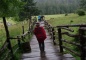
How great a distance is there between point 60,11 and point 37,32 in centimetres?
16097

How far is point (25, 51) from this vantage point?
584 inches

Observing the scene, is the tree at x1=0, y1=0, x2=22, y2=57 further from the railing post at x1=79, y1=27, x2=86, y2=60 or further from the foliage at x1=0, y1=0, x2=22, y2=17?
the railing post at x1=79, y1=27, x2=86, y2=60

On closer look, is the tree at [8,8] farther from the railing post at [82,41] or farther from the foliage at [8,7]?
the railing post at [82,41]

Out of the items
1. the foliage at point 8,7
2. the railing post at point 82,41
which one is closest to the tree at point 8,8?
the foliage at point 8,7

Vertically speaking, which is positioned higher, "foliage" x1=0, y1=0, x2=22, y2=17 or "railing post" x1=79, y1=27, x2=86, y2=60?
"foliage" x1=0, y1=0, x2=22, y2=17

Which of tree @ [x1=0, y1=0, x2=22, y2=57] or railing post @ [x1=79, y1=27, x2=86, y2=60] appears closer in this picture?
railing post @ [x1=79, y1=27, x2=86, y2=60]

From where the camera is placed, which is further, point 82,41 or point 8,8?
point 8,8

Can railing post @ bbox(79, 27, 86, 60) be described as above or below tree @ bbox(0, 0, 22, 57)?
below

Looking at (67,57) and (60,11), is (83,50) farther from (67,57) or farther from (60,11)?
(60,11)

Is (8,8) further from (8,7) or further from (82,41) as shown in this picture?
(82,41)

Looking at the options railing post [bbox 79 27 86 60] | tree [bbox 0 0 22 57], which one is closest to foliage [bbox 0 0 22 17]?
tree [bbox 0 0 22 57]

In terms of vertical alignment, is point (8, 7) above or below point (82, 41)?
above

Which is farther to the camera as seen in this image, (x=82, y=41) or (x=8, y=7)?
(x=8, y=7)

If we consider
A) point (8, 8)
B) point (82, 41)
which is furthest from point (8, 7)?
point (82, 41)
